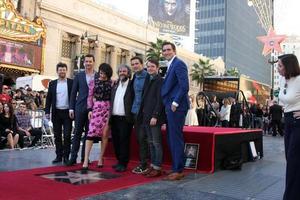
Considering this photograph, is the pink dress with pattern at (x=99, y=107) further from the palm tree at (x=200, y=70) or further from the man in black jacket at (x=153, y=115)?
the palm tree at (x=200, y=70)

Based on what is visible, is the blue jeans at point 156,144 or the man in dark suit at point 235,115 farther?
the man in dark suit at point 235,115

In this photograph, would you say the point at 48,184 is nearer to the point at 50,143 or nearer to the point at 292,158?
the point at 292,158

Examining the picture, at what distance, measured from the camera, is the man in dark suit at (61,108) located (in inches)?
296

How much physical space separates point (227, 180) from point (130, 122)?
1859mm

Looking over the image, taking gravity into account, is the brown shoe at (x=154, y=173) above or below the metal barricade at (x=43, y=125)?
below

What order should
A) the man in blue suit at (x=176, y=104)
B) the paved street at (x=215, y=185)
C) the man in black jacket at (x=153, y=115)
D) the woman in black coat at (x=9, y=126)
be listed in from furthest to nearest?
the woman in black coat at (x=9, y=126)
the man in black jacket at (x=153, y=115)
the man in blue suit at (x=176, y=104)
the paved street at (x=215, y=185)

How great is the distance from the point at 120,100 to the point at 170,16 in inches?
3328

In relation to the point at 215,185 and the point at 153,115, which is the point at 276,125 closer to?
the point at 153,115

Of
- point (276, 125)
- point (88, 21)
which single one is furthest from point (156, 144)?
point (88, 21)

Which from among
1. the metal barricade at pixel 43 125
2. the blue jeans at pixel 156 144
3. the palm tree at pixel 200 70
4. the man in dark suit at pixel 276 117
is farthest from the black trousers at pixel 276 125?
the palm tree at pixel 200 70

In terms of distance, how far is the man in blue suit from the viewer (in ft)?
19.3

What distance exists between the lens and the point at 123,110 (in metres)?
6.58

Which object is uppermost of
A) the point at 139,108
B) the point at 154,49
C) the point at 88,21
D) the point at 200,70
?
the point at 88,21

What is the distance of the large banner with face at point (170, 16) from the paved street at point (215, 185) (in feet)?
260
